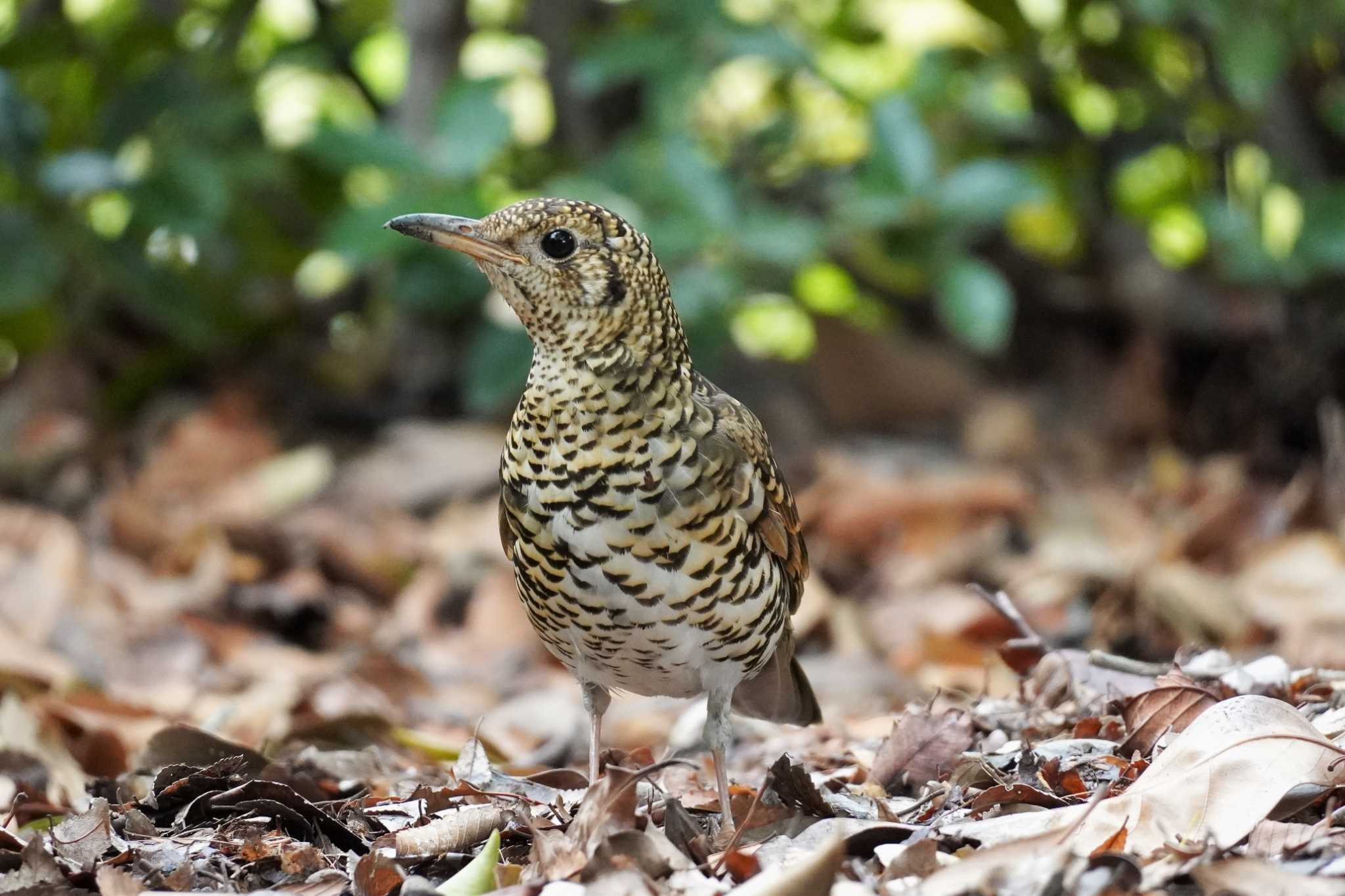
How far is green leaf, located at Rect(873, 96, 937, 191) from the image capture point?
6.51 meters

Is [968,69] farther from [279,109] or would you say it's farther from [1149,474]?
[279,109]

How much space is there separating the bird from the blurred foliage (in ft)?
8.79

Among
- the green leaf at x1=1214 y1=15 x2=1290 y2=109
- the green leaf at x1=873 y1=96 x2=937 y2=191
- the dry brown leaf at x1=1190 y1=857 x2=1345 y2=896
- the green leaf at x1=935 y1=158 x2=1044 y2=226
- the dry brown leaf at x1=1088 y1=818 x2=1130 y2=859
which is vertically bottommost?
the dry brown leaf at x1=1088 y1=818 x2=1130 y2=859

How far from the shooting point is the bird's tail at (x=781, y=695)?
4.08 m

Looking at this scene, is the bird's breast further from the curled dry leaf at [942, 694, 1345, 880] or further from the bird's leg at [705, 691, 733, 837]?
the curled dry leaf at [942, 694, 1345, 880]

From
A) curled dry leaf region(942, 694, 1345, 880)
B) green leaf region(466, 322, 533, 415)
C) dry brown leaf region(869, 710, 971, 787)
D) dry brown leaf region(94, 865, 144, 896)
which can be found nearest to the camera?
dry brown leaf region(94, 865, 144, 896)

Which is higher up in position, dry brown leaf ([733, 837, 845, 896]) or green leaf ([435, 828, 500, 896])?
dry brown leaf ([733, 837, 845, 896])

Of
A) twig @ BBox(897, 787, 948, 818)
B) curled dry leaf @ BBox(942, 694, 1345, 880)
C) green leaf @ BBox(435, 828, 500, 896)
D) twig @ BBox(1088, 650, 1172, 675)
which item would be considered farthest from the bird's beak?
twig @ BBox(1088, 650, 1172, 675)

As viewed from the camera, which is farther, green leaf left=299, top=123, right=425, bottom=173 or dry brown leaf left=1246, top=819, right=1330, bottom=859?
green leaf left=299, top=123, right=425, bottom=173

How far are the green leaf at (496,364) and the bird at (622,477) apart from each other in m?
3.04

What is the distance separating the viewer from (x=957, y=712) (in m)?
3.76

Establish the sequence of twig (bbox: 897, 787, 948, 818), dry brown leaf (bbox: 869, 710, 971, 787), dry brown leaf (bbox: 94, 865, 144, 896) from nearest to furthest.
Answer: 1. dry brown leaf (bbox: 94, 865, 144, 896)
2. twig (bbox: 897, 787, 948, 818)
3. dry brown leaf (bbox: 869, 710, 971, 787)

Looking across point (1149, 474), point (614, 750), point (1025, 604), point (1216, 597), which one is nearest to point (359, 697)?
point (614, 750)

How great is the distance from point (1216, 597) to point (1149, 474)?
1901mm
